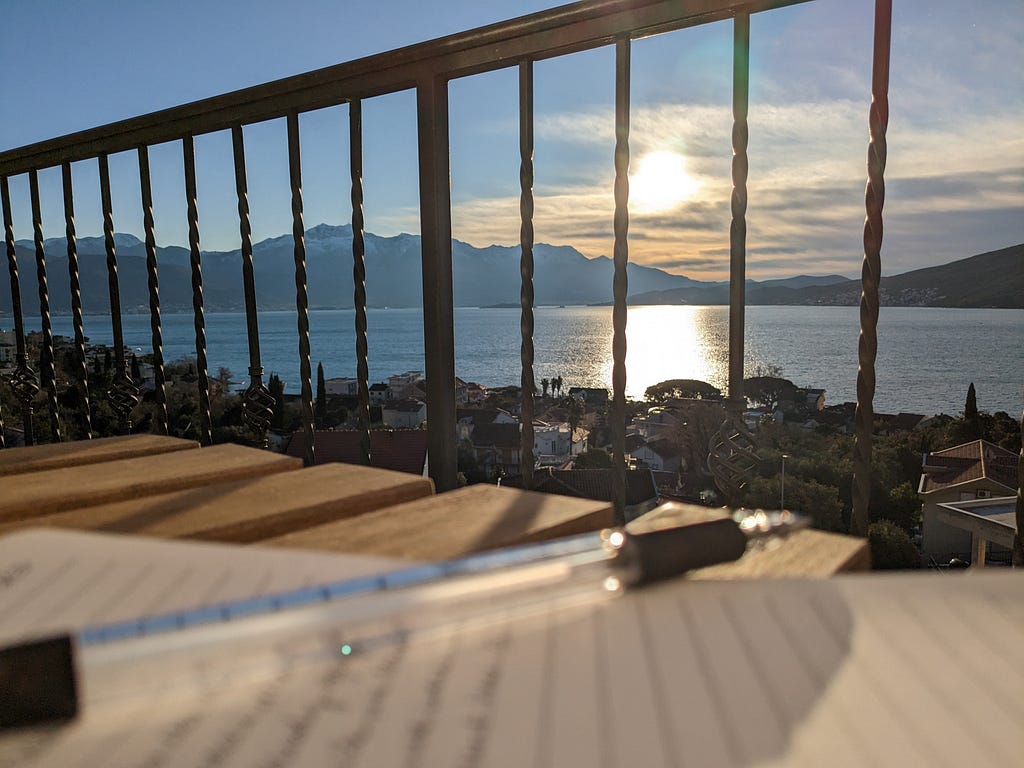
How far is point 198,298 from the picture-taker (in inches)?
73.7

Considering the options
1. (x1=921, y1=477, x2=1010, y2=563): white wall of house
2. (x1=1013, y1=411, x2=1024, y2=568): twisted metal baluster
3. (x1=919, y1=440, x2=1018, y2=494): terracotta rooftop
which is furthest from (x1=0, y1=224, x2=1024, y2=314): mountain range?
(x1=919, y1=440, x2=1018, y2=494): terracotta rooftop

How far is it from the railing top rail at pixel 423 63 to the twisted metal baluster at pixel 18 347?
0.59 metres

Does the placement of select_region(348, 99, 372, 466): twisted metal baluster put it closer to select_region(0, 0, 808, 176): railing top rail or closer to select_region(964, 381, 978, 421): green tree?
select_region(0, 0, 808, 176): railing top rail

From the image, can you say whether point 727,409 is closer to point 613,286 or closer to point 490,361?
point 613,286

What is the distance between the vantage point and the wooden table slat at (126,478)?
28.2 inches

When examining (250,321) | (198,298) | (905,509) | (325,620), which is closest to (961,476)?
(905,509)

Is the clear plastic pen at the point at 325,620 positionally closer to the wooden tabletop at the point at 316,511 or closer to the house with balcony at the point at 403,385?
the wooden tabletop at the point at 316,511

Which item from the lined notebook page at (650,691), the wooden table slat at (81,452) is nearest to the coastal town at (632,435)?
the wooden table slat at (81,452)

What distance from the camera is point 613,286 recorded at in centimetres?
134

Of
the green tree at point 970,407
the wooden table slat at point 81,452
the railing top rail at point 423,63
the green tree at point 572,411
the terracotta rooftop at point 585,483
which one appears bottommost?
the green tree at point 970,407

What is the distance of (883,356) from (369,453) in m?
1.12

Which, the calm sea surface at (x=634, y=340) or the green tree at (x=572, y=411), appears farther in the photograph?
the green tree at (x=572, y=411)

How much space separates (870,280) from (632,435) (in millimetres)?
525

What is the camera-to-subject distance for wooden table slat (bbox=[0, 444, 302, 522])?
2.35 feet
